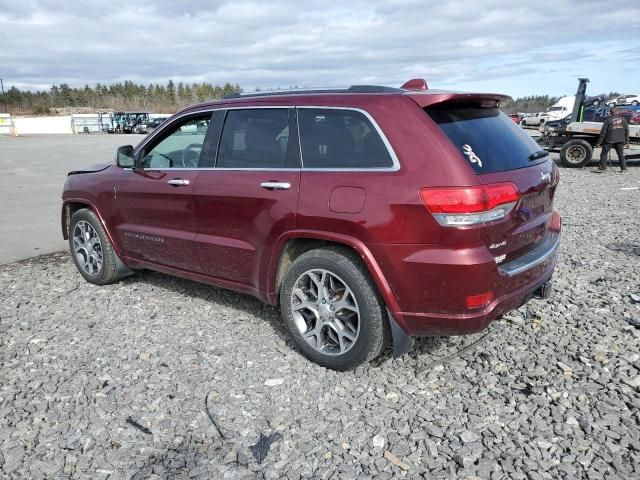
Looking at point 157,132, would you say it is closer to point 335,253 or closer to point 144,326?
point 144,326

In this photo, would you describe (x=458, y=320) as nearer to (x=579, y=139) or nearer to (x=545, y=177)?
(x=545, y=177)

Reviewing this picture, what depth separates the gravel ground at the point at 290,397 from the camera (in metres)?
2.71

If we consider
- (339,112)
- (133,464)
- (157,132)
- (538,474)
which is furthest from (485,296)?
(157,132)

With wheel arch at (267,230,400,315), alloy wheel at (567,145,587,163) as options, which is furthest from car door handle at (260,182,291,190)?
alloy wheel at (567,145,587,163)

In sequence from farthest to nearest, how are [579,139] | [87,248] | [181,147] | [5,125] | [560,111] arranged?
[5,125]
[560,111]
[579,139]
[87,248]
[181,147]

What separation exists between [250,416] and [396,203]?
1.47 m

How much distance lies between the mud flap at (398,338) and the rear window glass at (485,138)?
1.02 meters

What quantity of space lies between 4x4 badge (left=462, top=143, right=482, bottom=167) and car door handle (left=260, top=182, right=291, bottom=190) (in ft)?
3.68

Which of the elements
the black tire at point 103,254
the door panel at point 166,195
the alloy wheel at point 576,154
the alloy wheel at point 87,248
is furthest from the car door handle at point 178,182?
the alloy wheel at point 576,154

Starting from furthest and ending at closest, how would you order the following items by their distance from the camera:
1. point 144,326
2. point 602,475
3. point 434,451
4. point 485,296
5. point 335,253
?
1. point 144,326
2. point 335,253
3. point 485,296
4. point 434,451
5. point 602,475

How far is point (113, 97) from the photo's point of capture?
372 ft

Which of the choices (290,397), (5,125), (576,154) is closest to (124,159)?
(290,397)

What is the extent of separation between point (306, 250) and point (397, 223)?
830 mm

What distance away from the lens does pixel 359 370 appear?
360 cm
